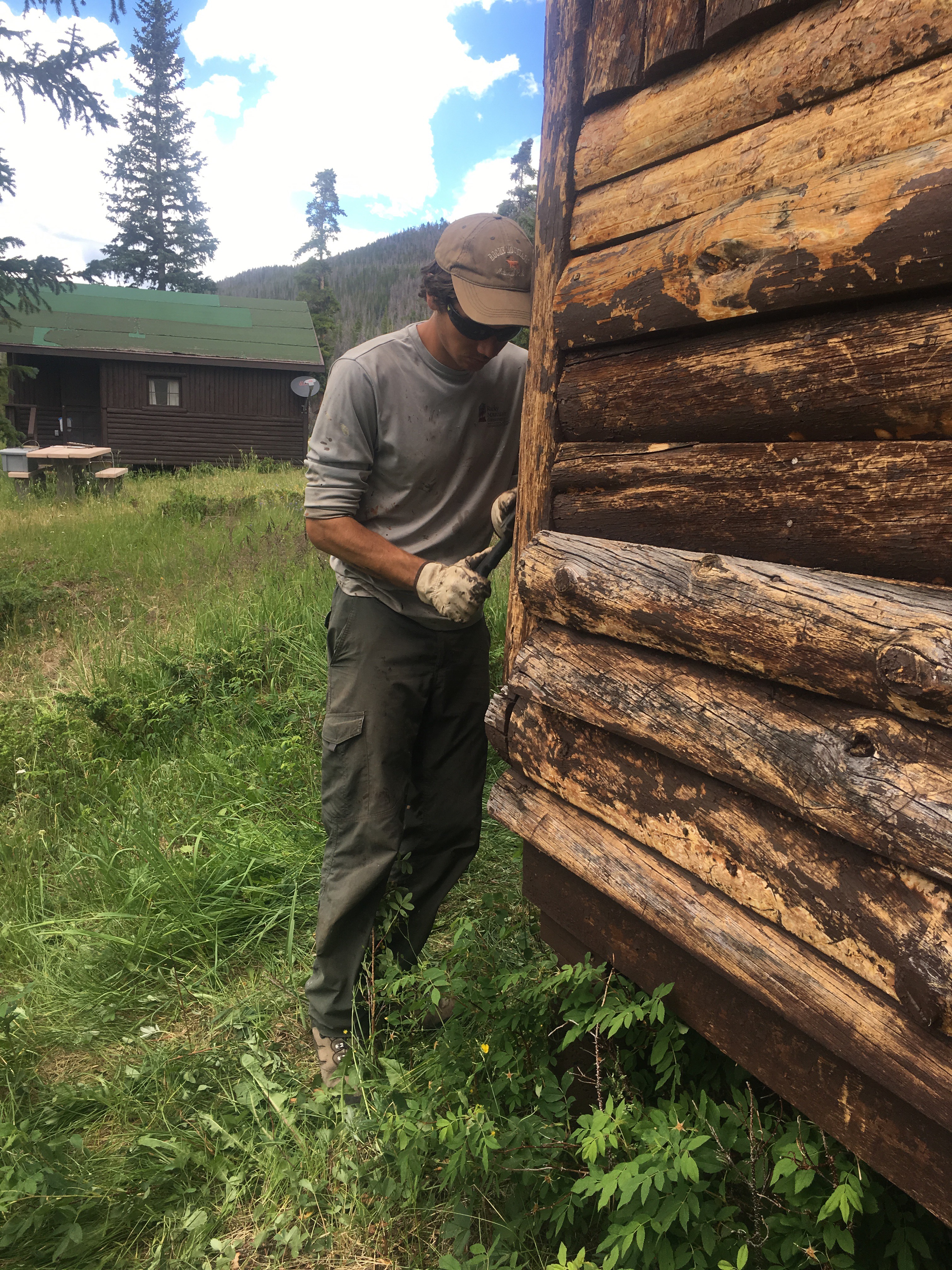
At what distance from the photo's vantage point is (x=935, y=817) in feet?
3.59

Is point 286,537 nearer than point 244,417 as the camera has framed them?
Yes

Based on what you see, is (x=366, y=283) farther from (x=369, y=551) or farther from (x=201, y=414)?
(x=369, y=551)

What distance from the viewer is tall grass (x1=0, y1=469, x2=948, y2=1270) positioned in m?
1.81

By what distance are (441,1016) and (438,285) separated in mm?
2313

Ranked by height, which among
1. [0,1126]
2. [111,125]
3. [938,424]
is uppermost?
[111,125]

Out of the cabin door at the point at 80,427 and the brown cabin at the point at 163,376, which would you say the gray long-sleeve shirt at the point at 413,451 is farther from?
the cabin door at the point at 80,427

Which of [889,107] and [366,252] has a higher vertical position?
[366,252]

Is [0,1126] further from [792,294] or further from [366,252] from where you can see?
[366,252]

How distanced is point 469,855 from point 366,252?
90911 millimetres

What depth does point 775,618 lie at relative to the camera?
1.34m

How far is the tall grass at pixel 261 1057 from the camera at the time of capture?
1.81m

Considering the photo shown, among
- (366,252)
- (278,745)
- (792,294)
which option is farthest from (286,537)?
(366,252)

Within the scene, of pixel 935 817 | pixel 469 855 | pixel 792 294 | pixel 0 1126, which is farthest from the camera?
pixel 469 855

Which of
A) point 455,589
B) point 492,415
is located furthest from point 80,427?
point 455,589
